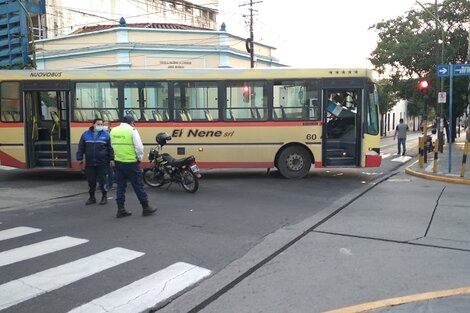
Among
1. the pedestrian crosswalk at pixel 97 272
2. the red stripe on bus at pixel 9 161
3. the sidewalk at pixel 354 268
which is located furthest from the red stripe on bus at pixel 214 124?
the pedestrian crosswalk at pixel 97 272

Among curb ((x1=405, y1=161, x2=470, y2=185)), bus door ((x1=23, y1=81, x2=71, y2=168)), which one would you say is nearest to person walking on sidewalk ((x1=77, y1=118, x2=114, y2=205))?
bus door ((x1=23, y1=81, x2=71, y2=168))

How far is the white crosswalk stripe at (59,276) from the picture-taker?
15.4ft

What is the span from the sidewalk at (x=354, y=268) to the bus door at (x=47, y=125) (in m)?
8.24

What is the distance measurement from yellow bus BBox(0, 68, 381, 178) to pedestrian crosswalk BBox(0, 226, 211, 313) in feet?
23.3

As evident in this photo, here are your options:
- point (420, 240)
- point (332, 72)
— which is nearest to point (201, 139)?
point (332, 72)

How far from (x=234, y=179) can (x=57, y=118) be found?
5.50 meters

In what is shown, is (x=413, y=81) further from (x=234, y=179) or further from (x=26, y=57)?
(x=26, y=57)

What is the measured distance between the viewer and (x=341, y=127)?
13.3 m

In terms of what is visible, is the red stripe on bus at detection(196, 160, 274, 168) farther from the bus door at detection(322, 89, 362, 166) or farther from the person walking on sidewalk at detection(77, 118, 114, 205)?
the person walking on sidewalk at detection(77, 118, 114, 205)

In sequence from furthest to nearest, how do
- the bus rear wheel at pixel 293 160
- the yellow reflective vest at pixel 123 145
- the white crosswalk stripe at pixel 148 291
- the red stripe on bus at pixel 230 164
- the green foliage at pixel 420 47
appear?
the green foliage at pixel 420 47 → the red stripe on bus at pixel 230 164 → the bus rear wheel at pixel 293 160 → the yellow reflective vest at pixel 123 145 → the white crosswalk stripe at pixel 148 291

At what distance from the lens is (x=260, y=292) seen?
477 cm

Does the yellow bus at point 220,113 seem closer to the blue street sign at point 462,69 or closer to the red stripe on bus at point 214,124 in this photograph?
the red stripe on bus at point 214,124

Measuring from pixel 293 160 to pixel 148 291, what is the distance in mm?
8958

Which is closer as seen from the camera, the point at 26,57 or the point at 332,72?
the point at 332,72
